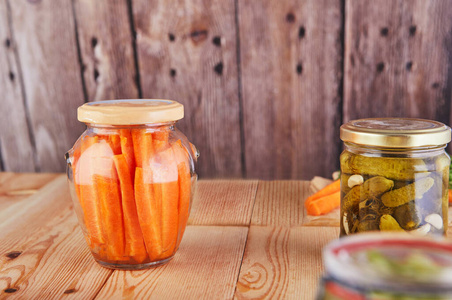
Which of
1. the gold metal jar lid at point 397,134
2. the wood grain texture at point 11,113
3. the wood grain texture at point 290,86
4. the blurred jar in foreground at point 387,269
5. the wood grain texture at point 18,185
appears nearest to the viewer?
the blurred jar in foreground at point 387,269

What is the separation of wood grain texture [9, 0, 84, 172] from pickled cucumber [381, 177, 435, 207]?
0.99 m

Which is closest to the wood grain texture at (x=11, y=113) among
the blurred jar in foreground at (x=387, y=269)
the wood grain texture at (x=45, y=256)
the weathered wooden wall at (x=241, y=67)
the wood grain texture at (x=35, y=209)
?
the weathered wooden wall at (x=241, y=67)

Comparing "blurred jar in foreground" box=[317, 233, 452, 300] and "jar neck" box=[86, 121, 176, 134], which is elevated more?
→ "jar neck" box=[86, 121, 176, 134]

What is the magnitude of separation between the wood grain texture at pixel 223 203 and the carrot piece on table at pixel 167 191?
0.21 m

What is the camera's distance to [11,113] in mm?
1436

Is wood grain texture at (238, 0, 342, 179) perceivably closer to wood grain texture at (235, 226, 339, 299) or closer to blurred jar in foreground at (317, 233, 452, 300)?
wood grain texture at (235, 226, 339, 299)

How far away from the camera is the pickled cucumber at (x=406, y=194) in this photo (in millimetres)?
665

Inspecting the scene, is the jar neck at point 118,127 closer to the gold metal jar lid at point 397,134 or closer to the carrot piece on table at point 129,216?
the carrot piece on table at point 129,216

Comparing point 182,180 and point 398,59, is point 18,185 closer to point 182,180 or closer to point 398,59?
point 182,180

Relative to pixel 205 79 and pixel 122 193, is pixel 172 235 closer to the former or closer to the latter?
pixel 122 193

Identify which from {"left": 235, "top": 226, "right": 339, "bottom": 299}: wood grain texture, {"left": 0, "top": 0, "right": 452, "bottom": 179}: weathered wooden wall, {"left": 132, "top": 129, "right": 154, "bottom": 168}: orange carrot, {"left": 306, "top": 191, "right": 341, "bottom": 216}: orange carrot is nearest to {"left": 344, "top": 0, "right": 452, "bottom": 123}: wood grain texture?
{"left": 0, "top": 0, "right": 452, "bottom": 179}: weathered wooden wall

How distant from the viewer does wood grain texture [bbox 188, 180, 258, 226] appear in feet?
3.11

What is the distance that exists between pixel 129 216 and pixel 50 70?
0.84m

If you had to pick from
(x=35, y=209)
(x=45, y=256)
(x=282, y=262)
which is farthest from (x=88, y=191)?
(x=35, y=209)
